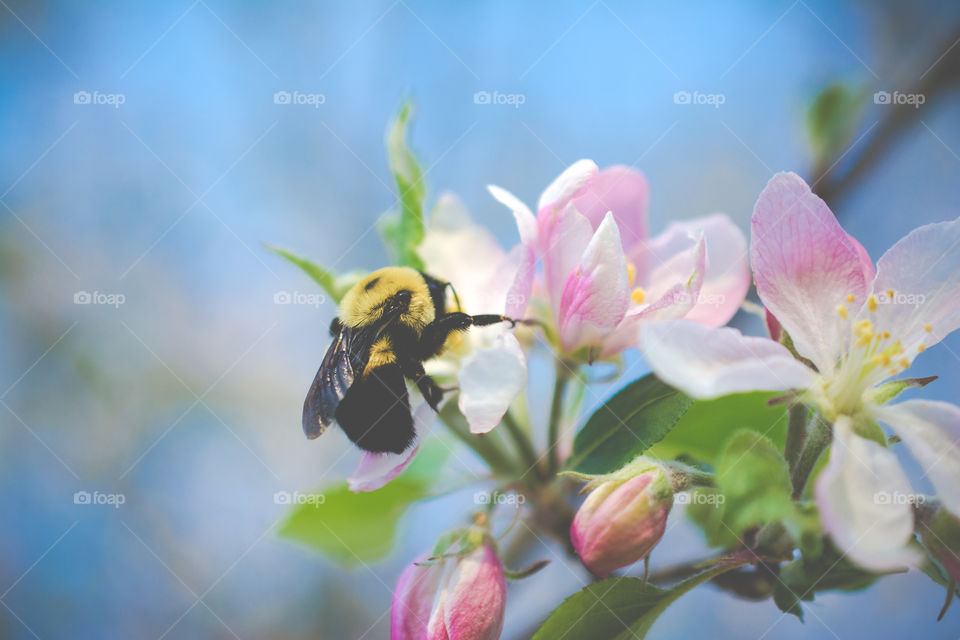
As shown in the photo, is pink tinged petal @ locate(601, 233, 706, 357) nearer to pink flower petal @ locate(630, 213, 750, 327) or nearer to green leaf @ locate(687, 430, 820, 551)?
pink flower petal @ locate(630, 213, 750, 327)

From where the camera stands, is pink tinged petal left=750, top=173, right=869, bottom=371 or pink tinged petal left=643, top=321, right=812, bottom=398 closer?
pink tinged petal left=643, top=321, right=812, bottom=398

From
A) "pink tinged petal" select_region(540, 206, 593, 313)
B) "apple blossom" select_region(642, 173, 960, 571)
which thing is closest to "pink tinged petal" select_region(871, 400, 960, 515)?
"apple blossom" select_region(642, 173, 960, 571)

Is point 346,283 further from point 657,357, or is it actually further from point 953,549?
point 953,549

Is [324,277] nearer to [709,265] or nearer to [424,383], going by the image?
[424,383]

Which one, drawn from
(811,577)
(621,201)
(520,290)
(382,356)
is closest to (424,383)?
(382,356)

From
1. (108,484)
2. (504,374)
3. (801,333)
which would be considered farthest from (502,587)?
(108,484)

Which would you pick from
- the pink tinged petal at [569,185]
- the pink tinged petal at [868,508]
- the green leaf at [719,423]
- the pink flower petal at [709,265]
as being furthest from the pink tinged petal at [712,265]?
the pink tinged petal at [868,508]
